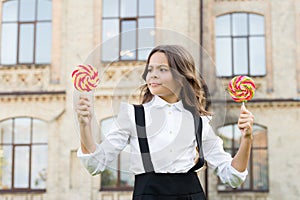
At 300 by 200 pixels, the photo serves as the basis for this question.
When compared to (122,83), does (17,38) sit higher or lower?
higher

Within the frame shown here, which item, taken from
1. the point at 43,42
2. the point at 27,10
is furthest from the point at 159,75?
the point at 27,10

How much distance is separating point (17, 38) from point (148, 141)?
36.5 ft

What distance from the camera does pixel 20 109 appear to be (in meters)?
12.8

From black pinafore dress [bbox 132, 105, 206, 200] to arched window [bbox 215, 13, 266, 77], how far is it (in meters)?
10.8

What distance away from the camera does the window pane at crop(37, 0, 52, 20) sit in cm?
1323

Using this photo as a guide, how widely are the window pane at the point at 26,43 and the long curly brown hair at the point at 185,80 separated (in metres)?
10.7

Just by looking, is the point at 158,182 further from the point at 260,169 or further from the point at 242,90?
the point at 260,169

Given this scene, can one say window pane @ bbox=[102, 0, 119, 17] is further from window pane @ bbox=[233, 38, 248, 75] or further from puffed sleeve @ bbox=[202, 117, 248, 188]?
puffed sleeve @ bbox=[202, 117, 248, 188]

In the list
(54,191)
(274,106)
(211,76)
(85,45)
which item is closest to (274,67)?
(274,106)

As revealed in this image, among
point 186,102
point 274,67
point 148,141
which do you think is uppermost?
point 274,67

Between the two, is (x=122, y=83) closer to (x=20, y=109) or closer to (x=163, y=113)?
(x=163, y=113)

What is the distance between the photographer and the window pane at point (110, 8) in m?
12.9

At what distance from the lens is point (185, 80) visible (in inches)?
105

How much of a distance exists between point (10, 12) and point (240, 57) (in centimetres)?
520
